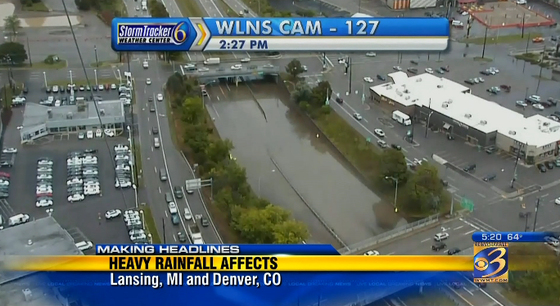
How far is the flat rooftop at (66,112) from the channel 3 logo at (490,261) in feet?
20.5

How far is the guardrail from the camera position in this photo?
623 centimetres

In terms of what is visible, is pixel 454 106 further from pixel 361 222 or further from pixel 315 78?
pixel 361 222

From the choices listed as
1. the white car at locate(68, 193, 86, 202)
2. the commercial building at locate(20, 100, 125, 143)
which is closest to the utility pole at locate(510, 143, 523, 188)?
the white car at locate(68, 193, 86, 202)

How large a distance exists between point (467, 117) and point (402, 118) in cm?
85

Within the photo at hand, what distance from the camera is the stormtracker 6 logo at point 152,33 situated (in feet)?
9.05

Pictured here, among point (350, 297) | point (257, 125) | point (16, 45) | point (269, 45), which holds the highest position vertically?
point (269, 45)

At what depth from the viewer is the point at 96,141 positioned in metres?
8.09

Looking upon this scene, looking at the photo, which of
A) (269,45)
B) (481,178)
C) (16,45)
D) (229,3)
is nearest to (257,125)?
(481,178)

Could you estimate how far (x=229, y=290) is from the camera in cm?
278

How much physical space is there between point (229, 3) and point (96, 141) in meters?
6.34

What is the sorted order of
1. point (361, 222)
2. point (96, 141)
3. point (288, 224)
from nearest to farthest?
point (288, 224) → point (361, 222) → point (96, 141)

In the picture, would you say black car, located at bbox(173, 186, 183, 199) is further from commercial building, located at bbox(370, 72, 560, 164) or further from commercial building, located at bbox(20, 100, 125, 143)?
commercial building, located at bbox(370, 72, 560, 164)

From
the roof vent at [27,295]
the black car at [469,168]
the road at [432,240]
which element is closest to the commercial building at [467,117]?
the black car at [469,168]
